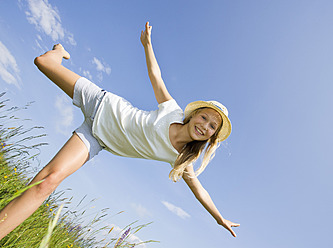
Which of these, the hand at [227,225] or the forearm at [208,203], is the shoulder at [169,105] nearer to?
the forearm at [208,203]

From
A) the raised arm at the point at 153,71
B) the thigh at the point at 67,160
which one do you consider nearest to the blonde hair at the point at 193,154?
the raised arm at the point at 153,71

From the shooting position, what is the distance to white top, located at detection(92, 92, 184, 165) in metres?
2.74

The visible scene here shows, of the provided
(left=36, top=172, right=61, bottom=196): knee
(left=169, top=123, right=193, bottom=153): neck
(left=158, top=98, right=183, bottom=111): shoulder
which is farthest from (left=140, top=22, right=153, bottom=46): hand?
(left=36, top=172, right=61, bottom=196): knee

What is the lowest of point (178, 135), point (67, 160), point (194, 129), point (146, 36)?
point (67, 160)

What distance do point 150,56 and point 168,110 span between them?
818 millimetres

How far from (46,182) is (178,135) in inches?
55.3

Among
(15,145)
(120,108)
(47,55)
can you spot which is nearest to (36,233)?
(15,145)

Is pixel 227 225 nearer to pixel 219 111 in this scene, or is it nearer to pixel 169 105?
pixel 219 111

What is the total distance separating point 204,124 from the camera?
3104 millimetres

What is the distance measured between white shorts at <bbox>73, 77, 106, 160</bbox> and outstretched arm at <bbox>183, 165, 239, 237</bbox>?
1.21 metres

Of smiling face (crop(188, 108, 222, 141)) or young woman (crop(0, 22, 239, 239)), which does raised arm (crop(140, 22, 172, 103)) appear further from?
smiling face (crop(188, 108, 222, 141))

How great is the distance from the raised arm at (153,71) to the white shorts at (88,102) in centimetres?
68

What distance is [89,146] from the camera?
2.68 metres

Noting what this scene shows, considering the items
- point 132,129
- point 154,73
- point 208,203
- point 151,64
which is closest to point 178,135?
point 132,129
